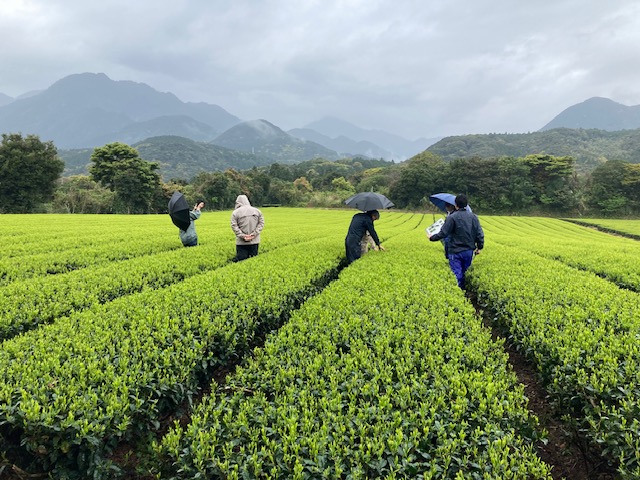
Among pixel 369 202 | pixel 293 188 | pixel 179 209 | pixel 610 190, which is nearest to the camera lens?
pixel 369 202

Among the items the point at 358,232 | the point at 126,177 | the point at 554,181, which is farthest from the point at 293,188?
the point at 358,232

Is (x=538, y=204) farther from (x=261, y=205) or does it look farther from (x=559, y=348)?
(x=559, y=348)

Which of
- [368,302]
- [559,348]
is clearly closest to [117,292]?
[368,302]

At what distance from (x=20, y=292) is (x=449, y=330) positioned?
22.9 ft

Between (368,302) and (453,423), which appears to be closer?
(453,423)

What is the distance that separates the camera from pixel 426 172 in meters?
64.2

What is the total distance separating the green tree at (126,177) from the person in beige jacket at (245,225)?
4632 cm

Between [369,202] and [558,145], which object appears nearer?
[369,202]

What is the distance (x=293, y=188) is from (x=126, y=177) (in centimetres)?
3467

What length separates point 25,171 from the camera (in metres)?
38.8

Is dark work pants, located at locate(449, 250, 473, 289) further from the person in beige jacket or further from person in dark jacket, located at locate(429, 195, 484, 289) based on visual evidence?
the person in beige jacket

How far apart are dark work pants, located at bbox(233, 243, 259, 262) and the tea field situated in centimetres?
357

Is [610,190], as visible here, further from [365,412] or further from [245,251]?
[365,412]

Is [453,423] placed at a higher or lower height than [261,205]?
lower
